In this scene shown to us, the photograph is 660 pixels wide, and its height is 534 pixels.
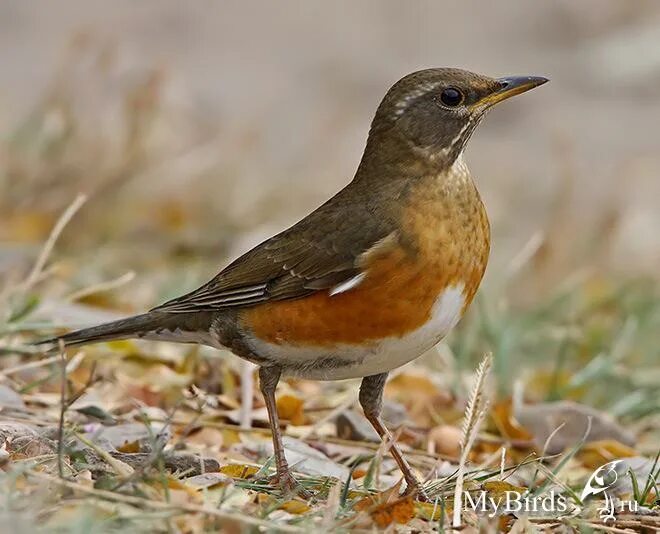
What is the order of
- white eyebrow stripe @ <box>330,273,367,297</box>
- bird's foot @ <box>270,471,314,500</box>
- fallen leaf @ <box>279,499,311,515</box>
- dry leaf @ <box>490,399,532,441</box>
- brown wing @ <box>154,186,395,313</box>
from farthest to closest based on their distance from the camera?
dry leaf @ <box>490,399,532,441</box> → brown wing @ <box>154,186,395,313</box> → white eyebrow stripe @ <box>330,273,367,297</box> → bird's foot @ <box>270,471,314,500</box> → fallen leaf @ <box>279,499,311,515</box>

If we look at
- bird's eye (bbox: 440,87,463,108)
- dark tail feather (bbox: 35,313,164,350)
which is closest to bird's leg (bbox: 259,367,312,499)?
dark tail feather (bbox: 35,313,164,350)

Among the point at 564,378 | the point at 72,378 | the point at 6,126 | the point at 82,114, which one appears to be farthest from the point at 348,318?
the point at 6,126

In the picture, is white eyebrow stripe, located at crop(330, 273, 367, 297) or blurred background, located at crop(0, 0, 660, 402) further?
blurred background, located at crop(0, 0, 660, 402)

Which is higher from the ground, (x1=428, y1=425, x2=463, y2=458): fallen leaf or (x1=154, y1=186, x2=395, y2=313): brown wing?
(x1=154, y1=186, x2=395, y2=313): brown wing

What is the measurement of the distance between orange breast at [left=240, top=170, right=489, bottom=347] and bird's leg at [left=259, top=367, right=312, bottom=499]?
0.16m

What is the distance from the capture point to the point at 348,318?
554 centimetres

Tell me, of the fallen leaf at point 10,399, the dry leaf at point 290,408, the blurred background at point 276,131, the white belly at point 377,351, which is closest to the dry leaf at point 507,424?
the blurred background at point 276,131

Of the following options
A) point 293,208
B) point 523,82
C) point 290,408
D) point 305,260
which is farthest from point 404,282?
point 293,208

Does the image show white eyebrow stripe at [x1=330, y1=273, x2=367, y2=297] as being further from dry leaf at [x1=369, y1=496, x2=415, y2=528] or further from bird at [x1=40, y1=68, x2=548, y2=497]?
dry leaf at [x1=369, y1=496, x2=415, y2=528]

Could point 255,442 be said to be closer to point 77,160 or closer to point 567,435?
point 567,435

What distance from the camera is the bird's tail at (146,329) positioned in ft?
20.1

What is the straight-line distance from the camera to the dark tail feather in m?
6.13

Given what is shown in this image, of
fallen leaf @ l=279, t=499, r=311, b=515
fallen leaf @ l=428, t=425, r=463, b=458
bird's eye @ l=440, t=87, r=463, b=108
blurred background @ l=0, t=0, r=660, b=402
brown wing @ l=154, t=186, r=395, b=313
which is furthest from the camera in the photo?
blurred background @ l=0, t=0, r=660, b=402

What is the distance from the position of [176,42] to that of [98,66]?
705 centimetres
